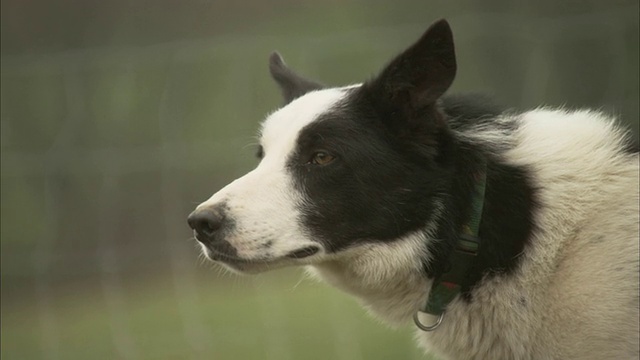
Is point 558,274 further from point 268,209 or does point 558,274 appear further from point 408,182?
point 268,209

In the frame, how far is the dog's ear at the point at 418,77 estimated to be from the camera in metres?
2.93

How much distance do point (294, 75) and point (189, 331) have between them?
8.46 feet

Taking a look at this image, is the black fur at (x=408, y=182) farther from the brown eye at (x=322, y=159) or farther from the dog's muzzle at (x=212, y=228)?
the dog's muzzle at (x=212, y=228)

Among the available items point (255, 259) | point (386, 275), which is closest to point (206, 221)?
point (255, 259)

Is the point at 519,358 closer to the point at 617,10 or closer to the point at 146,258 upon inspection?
the point at 617,10

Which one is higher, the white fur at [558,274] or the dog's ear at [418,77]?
the dog's ear at [418,77]

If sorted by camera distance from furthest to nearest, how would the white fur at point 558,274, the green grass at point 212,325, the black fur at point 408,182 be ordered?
the green grass at point 212,325, the black fur at point 408,182, the white fur at point 558,274

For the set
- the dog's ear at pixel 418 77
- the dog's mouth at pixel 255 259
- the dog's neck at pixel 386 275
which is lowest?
the dog's neck at pixel 386 275

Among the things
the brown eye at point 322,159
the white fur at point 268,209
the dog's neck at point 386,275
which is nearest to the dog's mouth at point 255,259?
the white fur at point 268,209

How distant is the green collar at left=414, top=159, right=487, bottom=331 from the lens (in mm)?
3059

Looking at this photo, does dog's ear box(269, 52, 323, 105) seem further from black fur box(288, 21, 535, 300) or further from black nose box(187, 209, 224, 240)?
black nose box(187, 209, 224, 240)

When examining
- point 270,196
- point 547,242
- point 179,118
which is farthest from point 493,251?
point 179,118

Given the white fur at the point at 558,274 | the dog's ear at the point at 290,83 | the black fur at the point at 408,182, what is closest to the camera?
the white fur at the point at 558,274

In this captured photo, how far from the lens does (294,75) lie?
365 cm
